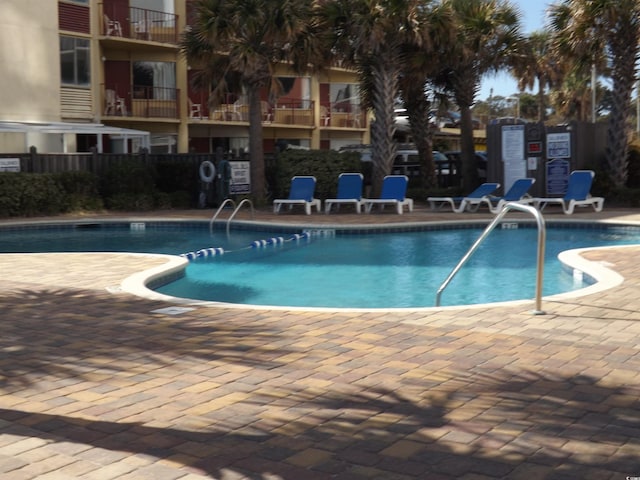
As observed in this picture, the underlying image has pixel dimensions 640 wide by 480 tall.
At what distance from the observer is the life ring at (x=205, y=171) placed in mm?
23219

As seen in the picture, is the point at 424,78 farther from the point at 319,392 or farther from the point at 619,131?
the point at 319,392

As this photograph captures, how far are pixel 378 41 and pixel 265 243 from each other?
8454 millimetres

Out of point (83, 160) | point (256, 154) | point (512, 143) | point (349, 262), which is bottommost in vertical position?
point (349, 262)

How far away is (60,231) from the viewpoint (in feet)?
63.1

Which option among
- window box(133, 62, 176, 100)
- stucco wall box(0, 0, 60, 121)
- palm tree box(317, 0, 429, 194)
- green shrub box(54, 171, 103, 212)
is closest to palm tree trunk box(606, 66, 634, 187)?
palm tree box(317, 0, 429, 194)

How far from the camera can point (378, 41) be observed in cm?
2192

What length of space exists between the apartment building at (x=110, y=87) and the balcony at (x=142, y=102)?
0.13 ft

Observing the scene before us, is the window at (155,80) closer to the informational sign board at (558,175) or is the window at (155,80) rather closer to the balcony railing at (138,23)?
the balcony railing at (138,23)

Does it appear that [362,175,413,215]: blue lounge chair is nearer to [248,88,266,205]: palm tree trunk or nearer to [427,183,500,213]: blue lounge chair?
[427,183,500,213]: blue lounge chair

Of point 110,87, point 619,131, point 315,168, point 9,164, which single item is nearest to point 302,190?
point 315,168

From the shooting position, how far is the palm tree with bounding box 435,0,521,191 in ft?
77.4

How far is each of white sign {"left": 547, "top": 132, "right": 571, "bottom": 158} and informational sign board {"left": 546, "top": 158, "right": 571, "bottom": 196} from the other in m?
0.17

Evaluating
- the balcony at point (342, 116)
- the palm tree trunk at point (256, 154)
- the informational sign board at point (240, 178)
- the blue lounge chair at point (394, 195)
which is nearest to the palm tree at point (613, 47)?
the blue lounge chair at point (394, 195)

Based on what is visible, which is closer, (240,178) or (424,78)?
(240,178)
